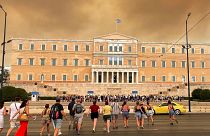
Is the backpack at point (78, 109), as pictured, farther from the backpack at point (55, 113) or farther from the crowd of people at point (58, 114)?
the backpack at point (55, 113)

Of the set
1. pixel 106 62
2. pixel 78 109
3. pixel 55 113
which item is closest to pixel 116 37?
pixel 106 62

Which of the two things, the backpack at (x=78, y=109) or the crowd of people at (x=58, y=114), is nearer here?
the crowd of people at (x=58, y=114)

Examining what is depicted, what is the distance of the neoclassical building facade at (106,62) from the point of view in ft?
289

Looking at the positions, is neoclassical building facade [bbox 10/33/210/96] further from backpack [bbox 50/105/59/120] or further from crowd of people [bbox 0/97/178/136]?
backpack [bbox 50/105/59/120]

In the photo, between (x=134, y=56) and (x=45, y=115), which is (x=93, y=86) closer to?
(x=134, y=56)

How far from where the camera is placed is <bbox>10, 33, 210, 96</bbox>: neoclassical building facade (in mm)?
87938

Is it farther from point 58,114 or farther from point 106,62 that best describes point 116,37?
point 58,114

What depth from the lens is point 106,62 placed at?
90125 millimetres

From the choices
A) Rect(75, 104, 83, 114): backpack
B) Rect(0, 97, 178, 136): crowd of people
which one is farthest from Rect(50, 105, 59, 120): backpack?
Rect(75, 104, 83, 114): backpack

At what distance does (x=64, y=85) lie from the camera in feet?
266

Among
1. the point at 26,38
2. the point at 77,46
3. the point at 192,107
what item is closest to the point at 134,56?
the point at 77,46

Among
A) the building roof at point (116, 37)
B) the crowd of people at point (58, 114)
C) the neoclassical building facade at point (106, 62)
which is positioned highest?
the building roof at point (116, 37)

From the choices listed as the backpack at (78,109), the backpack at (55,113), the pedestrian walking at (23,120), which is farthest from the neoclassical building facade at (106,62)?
the pedestrian walking at (23,120)

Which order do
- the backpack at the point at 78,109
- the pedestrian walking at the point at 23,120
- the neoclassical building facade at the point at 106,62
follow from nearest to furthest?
1. the pedestrian walking at the point at 23,120
2. the backpack at the point at 78,109
3. the neoclassical building facade at the point at 106,62
